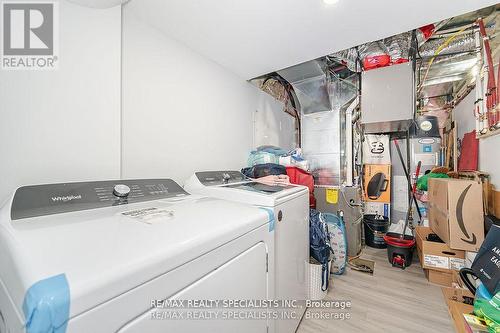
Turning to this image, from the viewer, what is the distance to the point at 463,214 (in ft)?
6.10

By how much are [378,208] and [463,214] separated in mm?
1677

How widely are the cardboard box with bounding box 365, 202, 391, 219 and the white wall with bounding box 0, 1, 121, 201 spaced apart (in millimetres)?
3740

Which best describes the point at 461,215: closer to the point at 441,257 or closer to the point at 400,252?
the point at 441,257

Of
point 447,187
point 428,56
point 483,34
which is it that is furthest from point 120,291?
point 428,56

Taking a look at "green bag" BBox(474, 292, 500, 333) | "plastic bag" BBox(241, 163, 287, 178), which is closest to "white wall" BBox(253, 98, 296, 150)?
"plastic bag" BBox(241, 163, 287, 178)

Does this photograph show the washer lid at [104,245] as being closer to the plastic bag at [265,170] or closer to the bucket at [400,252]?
the plastic bag at [265,170]

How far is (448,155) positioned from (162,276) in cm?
412

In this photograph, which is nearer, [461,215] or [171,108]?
[171,108]

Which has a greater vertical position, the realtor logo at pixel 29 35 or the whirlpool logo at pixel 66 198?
the realtor logo at pixel 29 35

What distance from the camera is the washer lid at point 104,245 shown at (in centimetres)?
39

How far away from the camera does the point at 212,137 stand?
1.89m

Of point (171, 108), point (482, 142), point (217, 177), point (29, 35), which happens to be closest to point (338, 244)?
point (217, 177)

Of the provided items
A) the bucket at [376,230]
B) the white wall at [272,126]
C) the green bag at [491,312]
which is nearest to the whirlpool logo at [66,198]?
the white wall at [272,126]

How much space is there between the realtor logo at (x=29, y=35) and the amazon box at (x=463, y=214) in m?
3.05
